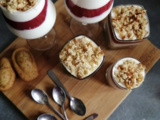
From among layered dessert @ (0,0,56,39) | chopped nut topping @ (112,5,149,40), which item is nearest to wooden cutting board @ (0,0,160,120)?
chopped nut topping @ (112,5,149,40)

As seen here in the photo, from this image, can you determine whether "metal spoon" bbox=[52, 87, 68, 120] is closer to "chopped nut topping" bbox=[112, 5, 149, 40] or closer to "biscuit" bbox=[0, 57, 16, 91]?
"biscuit" bbox=[0, 57, 16, 91]

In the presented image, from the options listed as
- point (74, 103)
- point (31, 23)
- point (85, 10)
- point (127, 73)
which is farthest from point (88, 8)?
point (74, 103)

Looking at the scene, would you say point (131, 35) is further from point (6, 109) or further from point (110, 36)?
point (6, 109)

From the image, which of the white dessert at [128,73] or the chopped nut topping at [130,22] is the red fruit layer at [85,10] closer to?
the chopped nut topping at [130,22]

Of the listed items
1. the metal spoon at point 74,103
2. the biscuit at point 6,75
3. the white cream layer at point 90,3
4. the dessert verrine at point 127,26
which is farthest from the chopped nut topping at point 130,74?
the biscuit at point 6,75

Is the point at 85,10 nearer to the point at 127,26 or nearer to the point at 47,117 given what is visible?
the point at 127,26

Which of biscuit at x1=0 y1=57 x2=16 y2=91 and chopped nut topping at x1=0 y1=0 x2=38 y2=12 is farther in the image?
biscuit at x1=0 y1=57 x2=16 y2=91
